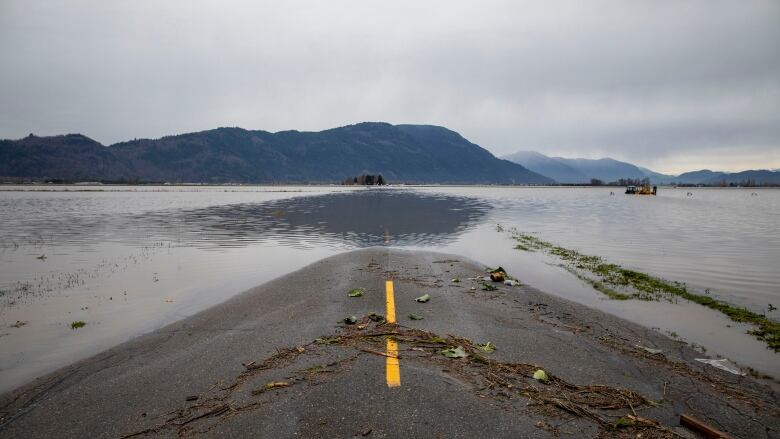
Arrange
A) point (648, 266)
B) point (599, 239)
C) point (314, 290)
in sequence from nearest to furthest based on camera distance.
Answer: point (314, 290), point (648, 266), point (599, 239)

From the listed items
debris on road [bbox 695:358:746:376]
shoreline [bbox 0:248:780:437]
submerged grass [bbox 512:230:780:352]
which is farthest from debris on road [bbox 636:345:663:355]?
submerged grass [bbox 512:230:780:352]

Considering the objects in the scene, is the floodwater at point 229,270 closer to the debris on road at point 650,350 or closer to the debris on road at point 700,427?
the debris on road at point 650,350

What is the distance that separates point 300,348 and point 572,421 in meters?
4.57

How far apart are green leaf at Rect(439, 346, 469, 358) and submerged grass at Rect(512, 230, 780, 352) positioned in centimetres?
713

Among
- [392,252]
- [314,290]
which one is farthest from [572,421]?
[392,252]

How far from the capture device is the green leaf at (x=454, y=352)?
7.16 meters

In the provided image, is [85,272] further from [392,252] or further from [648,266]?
[648,266]

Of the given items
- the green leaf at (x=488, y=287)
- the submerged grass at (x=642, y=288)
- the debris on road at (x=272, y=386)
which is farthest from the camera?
the green leaf at (x=488, y=287)

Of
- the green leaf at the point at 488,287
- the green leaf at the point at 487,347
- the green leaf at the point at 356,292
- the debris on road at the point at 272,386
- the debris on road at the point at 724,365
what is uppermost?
the debris on road at the point at 272,386

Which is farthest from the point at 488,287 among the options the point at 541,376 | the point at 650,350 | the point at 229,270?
the point at 229,270

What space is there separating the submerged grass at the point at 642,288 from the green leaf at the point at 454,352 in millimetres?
7126

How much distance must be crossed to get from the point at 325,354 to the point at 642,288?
40.7 ft

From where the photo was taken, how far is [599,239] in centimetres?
3027

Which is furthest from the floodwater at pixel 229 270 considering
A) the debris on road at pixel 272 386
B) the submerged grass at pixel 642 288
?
the debris on road at pixel 272 386
